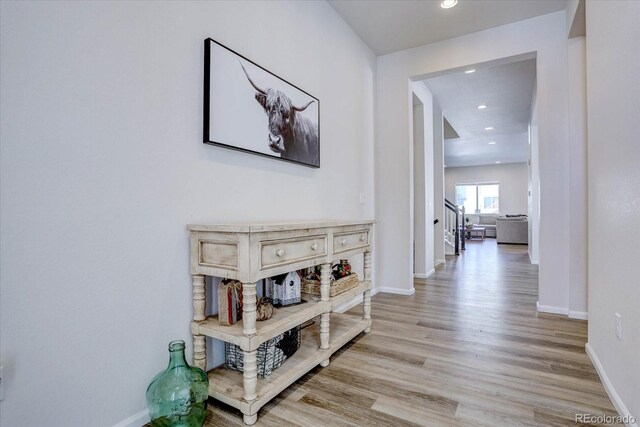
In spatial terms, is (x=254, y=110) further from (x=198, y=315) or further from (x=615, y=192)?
(x=615, y=192)

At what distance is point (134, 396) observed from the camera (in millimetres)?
1383

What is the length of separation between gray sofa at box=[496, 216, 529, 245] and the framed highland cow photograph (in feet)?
27.8

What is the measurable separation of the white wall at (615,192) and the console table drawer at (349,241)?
1360 mm

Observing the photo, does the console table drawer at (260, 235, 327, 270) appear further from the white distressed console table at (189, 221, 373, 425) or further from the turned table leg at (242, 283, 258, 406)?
the turned table leg at (242, 283, 258, 406)

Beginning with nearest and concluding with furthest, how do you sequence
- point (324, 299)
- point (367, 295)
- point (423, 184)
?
point (324, 299) < point (367, 295) < point (423, 184)

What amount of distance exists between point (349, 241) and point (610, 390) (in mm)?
1516

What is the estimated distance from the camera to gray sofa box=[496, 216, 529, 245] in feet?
29.4

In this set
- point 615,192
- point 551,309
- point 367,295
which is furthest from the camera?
point 551,309

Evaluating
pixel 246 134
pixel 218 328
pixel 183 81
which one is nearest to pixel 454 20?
pixel 246 134

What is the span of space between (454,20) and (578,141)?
154 cm

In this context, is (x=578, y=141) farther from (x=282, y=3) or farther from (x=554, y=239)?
(x=282, y=3)

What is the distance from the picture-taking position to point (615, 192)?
1.53 metres

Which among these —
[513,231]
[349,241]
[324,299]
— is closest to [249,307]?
[324,299]

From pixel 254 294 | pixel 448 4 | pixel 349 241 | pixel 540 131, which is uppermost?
pixel 448 4
